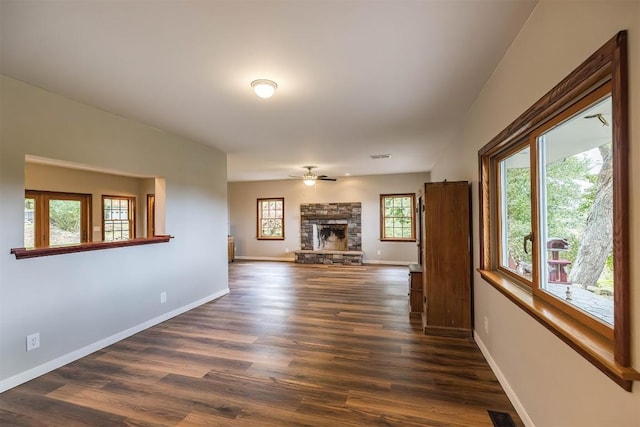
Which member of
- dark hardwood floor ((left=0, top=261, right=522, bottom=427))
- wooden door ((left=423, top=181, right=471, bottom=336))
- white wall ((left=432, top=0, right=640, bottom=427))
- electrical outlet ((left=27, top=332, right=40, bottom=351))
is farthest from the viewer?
wooden door ((left=423, top=181, right=471, bottom=336))

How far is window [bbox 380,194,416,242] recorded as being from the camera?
791 centimetres

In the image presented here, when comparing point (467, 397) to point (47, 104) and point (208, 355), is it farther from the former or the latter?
point (47, 104)

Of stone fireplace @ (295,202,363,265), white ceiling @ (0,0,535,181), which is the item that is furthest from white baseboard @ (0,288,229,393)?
stone fireplace @ (295,202,363,265)

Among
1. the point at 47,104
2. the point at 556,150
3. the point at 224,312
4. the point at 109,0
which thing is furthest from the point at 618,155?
the point at 224,312

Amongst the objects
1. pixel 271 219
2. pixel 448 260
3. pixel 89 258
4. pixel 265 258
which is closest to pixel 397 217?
pixel 271 219

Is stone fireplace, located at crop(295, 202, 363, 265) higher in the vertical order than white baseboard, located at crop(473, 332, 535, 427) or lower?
higher

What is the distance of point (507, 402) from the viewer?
2002 millimetres

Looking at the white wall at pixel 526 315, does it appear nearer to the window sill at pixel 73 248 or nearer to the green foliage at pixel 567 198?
the green foliage at pixel 567 198

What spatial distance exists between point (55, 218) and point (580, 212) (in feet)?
24.7

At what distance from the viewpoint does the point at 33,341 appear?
7.93ft

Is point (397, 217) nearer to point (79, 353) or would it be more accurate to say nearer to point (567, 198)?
point (567, 198)

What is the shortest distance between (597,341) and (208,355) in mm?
2817

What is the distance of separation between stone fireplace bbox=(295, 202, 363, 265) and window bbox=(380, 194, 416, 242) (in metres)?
0.66

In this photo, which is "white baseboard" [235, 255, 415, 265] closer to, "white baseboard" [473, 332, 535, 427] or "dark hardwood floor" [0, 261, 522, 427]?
"dark hardwood floor" [0, 261, 522, 427]
